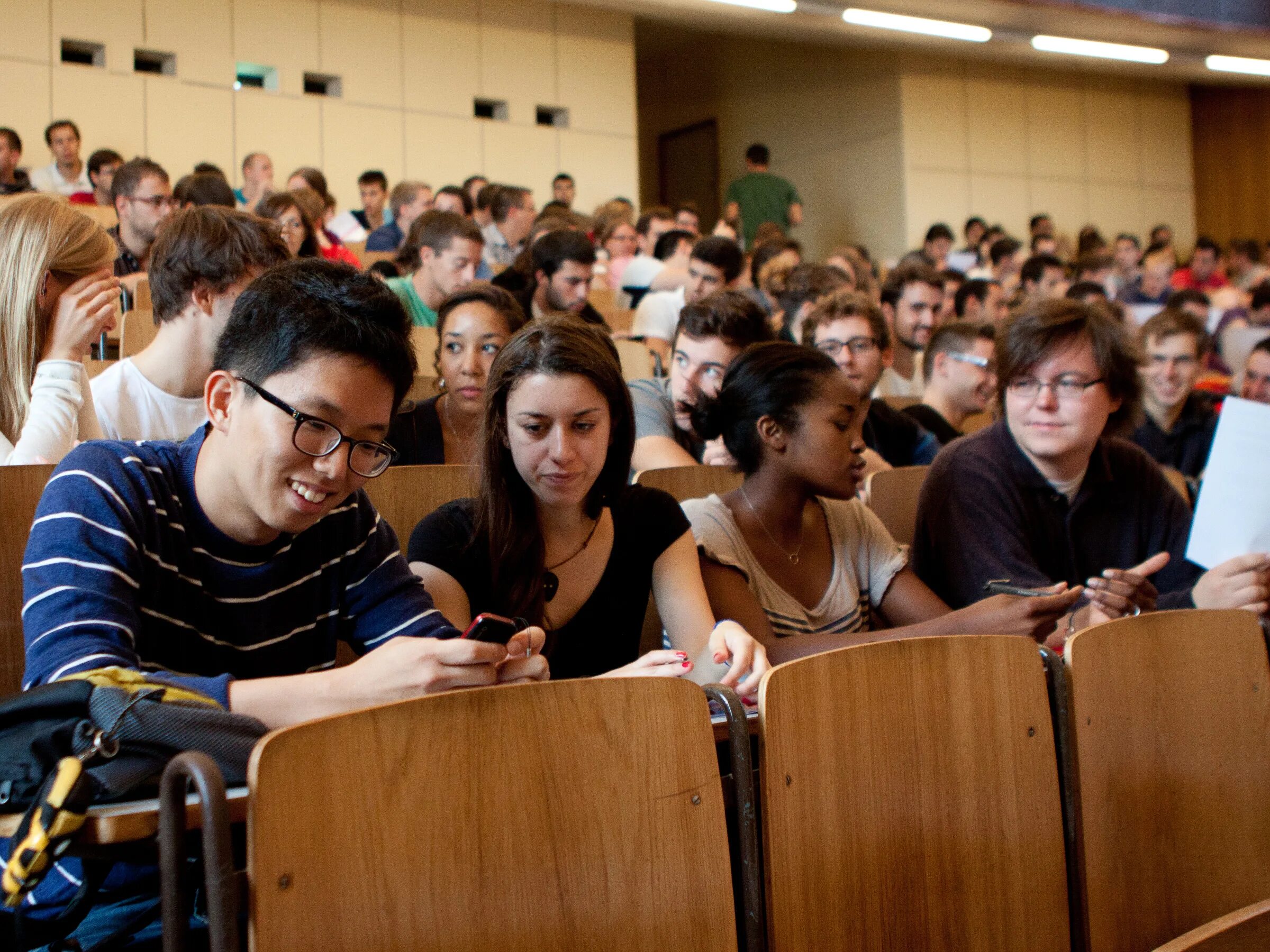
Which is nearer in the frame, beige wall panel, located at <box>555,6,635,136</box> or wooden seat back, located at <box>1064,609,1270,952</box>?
wooden seat back, located at <box>1064,609,1270,952</box>

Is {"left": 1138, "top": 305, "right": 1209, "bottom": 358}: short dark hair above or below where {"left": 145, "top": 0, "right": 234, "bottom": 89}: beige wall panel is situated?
below

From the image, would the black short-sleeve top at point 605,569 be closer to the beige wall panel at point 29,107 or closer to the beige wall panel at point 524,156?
the beige wall panel at point 29,107

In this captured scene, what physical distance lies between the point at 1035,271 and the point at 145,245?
5484mm

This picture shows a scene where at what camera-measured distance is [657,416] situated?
3170 millimetres

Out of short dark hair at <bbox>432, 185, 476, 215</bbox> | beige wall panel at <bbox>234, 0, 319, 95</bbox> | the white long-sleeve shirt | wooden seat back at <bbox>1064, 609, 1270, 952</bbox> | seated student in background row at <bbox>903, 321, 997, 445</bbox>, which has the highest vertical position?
beige wall panel at <bbox>234, 0, 319, 95</bbox>

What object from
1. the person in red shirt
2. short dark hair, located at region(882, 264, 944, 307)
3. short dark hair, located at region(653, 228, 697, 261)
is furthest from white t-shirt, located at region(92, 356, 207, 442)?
the person in red shirt

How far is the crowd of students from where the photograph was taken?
4.24 ft

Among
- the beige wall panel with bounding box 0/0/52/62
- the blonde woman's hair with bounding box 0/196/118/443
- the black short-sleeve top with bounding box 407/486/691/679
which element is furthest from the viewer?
the beige wall panel with bounding box 0/0/52/62

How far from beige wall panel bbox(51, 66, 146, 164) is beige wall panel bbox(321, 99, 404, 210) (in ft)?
4.14

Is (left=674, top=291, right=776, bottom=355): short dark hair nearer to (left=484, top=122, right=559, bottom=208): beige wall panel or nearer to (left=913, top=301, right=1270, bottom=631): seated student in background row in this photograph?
(left=913, top=301, right=1270, bottom=631): seated student in background row

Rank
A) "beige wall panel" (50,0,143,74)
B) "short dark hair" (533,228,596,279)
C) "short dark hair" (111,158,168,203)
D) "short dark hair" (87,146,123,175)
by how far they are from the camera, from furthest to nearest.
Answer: "beige wall panel" (50,0,143,74)
"short dark hair" (87,146,123,175)
"short dark hair" (533,228,596,279)
"short dark hair" (111,158,168,203)

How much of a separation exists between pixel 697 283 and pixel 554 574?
3079 mm

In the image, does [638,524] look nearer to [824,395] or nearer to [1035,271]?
[824,395]

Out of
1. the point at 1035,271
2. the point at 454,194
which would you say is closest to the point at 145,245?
the point at 454,194
